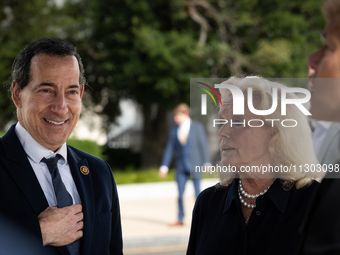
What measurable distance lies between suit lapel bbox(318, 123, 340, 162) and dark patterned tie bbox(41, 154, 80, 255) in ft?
4.23

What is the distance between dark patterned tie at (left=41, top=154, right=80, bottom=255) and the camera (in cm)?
180

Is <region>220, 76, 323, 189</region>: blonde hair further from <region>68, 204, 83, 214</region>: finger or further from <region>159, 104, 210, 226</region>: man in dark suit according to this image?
<region>159, 104, 210, 226</region>: man in dark suit

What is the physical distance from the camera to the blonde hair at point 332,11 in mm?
1098

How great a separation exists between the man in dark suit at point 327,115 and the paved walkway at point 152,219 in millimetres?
5533

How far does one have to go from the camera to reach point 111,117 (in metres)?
16.9

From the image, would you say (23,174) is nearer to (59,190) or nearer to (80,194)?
(59,190)

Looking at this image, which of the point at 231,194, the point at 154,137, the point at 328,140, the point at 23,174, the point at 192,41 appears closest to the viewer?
the point at 23,174

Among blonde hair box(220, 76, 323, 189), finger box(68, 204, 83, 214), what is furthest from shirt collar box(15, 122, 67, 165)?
blonde hair box(220, 76, 323, 189)

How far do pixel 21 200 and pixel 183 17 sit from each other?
1237 cm

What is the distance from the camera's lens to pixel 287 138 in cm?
192

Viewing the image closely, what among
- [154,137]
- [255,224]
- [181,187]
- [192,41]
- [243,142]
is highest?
[192,41]

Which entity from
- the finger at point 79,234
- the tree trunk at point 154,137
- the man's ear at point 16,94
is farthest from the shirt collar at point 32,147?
the tree trunk at point 154,137

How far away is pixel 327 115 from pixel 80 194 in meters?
1.19

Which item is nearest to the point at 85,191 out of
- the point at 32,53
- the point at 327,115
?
the point at 32,53
